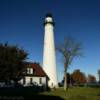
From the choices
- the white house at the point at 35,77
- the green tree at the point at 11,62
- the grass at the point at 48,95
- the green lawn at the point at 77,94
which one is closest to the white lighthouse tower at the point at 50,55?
the white house at the point at 35,77

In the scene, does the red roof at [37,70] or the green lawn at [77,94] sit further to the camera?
the red roof at [37,70]

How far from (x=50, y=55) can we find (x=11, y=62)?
101 ft

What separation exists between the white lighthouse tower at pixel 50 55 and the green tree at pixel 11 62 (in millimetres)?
27495

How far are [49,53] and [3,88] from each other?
22451 millimetres

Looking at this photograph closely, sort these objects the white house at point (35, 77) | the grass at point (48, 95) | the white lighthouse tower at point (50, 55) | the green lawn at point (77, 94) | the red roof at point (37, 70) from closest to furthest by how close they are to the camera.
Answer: the grass at point (48, 95) < the green lawn at point (77, 94) < the white house at point (35, 77) < the red roof at point (37, 70) < the white lighthouse tower at point (50, 55)

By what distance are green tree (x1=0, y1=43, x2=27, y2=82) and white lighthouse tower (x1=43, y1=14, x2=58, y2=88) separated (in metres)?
27.5

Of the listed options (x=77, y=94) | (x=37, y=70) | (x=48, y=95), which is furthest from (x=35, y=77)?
(x=48, y=95)

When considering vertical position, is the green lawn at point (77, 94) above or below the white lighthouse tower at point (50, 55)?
below

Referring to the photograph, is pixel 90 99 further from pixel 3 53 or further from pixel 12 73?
pixel 3 53

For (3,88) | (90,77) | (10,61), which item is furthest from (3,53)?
(90,77)

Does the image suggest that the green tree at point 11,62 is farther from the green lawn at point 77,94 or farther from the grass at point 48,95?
the green lawn at point 77,94

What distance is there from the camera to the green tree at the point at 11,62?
35.4 m

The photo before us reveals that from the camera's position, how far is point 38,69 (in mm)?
66188

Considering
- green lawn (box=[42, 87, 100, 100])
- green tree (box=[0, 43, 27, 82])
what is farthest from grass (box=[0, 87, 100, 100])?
green tree (box=[0, 43, 27, 82])
